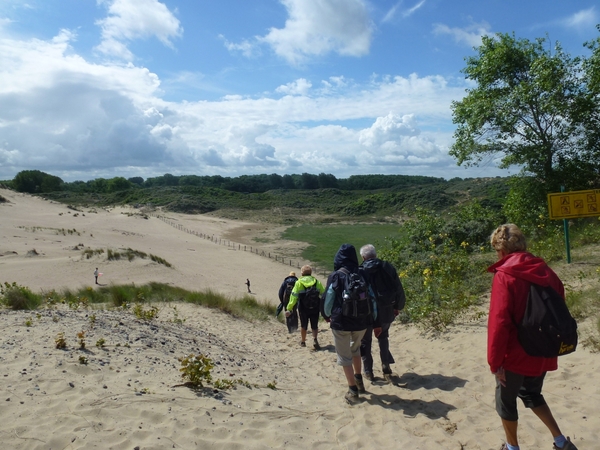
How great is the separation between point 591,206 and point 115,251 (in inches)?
846

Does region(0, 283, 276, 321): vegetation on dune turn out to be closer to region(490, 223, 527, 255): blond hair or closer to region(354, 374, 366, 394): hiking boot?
region(354, 374, 366, 394): hiking boot

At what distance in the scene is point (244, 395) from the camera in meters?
4.83

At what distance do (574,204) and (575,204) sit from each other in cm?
2

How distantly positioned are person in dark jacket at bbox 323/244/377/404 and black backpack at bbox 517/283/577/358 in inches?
75.1

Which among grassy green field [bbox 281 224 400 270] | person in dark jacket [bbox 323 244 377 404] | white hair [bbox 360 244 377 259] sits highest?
white hair [bbox 360 244 377 259]

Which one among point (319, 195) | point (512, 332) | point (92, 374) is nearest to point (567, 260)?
point (512, 332)

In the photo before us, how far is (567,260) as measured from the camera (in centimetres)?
927

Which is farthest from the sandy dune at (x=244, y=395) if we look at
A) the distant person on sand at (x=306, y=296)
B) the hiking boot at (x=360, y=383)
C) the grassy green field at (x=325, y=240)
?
the grassy green field at (x=325, y=240)

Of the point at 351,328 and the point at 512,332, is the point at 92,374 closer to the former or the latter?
the point at 351,328

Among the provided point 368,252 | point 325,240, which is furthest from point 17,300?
point 325,240

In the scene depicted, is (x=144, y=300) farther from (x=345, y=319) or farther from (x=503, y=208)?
(x=503, y=208)

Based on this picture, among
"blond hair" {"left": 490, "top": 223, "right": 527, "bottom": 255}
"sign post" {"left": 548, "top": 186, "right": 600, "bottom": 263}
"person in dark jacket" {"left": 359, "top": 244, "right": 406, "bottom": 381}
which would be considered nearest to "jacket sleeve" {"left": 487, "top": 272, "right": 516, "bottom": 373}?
"blond hair" {"left": 490, "top": 223, "right": 527, "bottom": 255}

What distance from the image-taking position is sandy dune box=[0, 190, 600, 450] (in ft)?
12.5

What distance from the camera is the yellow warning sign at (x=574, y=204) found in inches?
339
